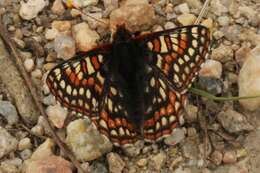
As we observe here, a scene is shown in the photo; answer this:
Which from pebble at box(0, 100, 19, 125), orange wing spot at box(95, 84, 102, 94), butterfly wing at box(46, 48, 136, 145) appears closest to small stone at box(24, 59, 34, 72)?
pebble at box(0, 100, 19, 125)

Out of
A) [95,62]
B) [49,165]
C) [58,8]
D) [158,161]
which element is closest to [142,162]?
[158,161]

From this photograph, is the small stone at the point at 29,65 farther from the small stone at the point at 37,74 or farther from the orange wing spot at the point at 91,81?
the orange wing spot at the point at 91,81

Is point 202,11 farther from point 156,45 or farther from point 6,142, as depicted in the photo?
point 6,142

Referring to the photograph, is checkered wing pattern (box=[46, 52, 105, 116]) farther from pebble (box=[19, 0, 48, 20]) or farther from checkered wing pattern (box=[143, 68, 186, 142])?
pebble (box=[19, 0, 48, 20])

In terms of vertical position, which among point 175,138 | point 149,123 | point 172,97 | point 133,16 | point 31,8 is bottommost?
point 175,138

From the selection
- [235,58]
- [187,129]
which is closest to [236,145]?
[187,129]
